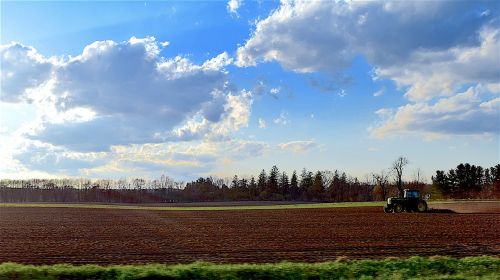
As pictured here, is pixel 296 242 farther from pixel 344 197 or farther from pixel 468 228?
pixel 344 197

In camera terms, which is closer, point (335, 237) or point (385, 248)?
point (385, 248)

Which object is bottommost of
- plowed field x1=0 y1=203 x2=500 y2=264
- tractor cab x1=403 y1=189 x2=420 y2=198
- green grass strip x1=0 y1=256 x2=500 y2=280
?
plowed field x1=0 y1=203 x2=500 y2=264

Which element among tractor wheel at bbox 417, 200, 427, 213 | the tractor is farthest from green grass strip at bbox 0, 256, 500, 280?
tractor wheel at bbox 417, 200, 427, 213

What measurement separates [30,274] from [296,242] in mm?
14275

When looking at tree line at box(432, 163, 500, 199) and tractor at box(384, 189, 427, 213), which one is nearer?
tractor at box(384, 189, 427, 213)

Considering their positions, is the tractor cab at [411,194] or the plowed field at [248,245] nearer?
the plowed field at [248,245]

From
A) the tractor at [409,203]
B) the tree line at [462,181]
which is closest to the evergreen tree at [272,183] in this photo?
the tree line at [462,181]

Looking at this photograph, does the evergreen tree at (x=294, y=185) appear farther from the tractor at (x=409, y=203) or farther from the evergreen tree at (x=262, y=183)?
the tractor at (x=409, y=203)

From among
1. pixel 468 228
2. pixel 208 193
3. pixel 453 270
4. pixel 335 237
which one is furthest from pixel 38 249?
pixel 208 193

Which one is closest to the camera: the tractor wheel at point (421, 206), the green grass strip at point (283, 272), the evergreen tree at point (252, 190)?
the green grass strip at point (283, 272)

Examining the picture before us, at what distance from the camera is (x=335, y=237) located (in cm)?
2811

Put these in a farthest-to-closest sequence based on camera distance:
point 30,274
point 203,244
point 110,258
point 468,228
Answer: point 468,228
point 203,244
point 110,258
point 30,274

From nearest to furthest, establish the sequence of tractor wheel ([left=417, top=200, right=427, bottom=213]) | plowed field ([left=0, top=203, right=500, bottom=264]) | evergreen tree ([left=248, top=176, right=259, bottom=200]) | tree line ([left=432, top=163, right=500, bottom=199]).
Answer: plowed field ([left=0, top=203, right=500, bottom=264]), tractor wheel ([left=417, top=200, right=427, bottom=213]), tree line ([left=432, top=163, right=500, bottom=199]), evergreen tree ([left=248, top=176, right=259, bottom=200])

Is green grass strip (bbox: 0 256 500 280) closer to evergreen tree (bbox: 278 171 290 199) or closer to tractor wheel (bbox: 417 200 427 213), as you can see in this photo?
tractor wheel (bbox: 417 200 427 213)
